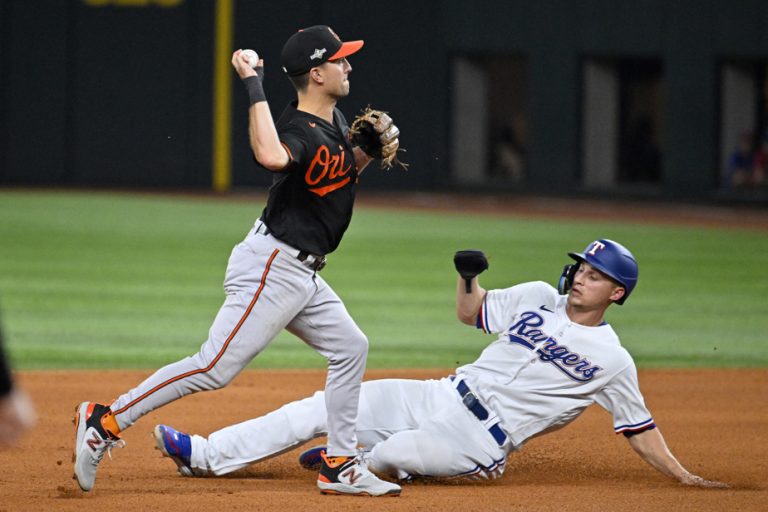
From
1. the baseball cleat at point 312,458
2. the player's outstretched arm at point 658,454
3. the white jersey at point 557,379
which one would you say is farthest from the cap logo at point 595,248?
the baseball cleat at point 312,458

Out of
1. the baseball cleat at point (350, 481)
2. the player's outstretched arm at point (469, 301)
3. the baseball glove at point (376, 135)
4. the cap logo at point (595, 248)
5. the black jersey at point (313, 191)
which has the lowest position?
the baseball cleat at point (350, 481)

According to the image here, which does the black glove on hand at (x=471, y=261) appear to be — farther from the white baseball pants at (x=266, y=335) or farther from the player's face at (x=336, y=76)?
the player's face at (x=336, y=76)

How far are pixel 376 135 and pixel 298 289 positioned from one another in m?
0.70

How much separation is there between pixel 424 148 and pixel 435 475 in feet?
65.9

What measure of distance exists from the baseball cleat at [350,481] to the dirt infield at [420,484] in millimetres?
57

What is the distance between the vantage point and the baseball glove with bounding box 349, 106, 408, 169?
15.9 ft

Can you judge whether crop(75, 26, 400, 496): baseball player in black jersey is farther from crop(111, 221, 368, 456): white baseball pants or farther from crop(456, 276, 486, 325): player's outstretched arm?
crop(456, 276, 486, 325): player's outstretched arm

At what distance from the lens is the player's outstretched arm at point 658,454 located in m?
4.89

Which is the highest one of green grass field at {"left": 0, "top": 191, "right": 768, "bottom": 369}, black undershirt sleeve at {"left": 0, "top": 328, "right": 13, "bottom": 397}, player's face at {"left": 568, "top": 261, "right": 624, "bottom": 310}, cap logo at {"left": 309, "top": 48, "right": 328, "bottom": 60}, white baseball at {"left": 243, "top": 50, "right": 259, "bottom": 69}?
cap logo at {"left": 309, "top": 48, "right": 328, "bottom": 60}

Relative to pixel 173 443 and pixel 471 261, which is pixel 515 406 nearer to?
pixel 471 261

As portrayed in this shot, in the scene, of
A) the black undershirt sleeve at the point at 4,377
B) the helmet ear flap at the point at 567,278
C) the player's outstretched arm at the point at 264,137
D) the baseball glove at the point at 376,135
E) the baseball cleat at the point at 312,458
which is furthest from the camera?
the baseball cleat at the point at 312,458

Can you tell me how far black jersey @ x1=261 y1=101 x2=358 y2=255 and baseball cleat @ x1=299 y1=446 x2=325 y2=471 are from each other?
3.30ft

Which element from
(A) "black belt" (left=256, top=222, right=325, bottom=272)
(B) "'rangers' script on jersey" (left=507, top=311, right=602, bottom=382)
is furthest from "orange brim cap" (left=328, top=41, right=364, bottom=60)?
(B) "'rangers' script on jersey" (left=507, top=311, right=602, bottom=382)

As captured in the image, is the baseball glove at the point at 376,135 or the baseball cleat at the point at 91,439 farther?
the baseball glove at the point at 376,135
